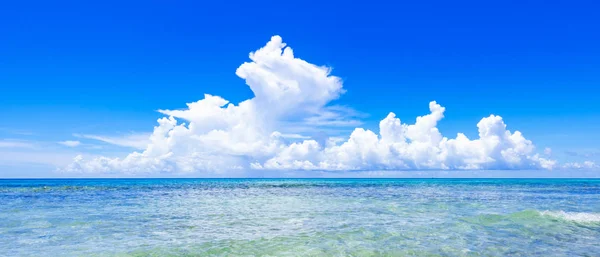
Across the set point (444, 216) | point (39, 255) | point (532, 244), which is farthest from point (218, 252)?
point (444, 216)

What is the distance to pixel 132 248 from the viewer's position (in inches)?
654

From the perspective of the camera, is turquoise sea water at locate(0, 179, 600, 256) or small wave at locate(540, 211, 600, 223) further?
small wave at locate(540, 211, 600, 223)

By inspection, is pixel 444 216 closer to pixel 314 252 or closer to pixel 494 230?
pixel 494 230

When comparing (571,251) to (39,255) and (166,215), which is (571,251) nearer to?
(39,255)

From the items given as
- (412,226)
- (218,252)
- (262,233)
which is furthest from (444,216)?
(218,252)

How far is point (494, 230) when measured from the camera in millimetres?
20812

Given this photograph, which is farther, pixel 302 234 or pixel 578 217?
pixel 578 217

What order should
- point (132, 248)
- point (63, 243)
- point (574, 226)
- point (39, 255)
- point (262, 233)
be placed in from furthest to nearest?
point (574, 226)
point (262, 233)
point (63, 243)
point (132, 248)
point (39, 255)

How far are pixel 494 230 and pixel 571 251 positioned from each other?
513 cm

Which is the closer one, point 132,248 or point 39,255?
point 39,255

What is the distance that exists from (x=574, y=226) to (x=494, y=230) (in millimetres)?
5338

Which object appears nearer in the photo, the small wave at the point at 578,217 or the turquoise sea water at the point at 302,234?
the turquoise sea water at the point at 302,234

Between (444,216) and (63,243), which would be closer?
(63,243)

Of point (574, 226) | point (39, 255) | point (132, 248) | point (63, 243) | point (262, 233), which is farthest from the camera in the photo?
point (574, 226)
